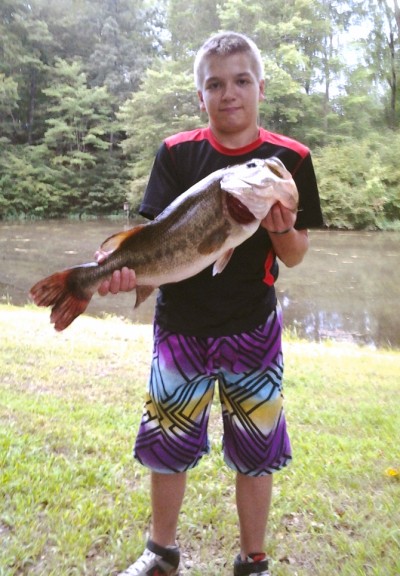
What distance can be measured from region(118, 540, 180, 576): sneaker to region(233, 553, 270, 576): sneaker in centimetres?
27

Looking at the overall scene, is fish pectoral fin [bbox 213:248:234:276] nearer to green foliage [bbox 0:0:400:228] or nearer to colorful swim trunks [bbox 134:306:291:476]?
colorful swim trunks [bbox 134:306:291:476]

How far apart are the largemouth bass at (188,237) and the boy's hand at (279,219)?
0.10ft

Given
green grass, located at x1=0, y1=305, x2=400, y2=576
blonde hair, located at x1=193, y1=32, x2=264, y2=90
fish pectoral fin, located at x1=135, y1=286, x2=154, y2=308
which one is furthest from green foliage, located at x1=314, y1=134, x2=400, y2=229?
fish pectoral fin, located at x1=135, y1=286, x2=154, y2=308

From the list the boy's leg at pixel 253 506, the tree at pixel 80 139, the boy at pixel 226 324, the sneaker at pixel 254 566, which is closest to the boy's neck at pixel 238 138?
the boy at pixel 226 324

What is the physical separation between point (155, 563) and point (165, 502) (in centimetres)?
27

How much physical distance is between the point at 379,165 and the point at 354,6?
926 cm

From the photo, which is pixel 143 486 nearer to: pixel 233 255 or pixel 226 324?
pixel 226 324

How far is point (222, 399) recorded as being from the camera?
6.59 ft

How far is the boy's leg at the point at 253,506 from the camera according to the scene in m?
1.99

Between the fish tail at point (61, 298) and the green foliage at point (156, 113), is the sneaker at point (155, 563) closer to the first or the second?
the fish tail at point (61, 298)

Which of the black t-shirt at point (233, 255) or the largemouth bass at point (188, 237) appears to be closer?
the largemouth bass at point (188, 237)

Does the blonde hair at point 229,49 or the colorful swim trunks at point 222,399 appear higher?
the blonde hair at point 229,49

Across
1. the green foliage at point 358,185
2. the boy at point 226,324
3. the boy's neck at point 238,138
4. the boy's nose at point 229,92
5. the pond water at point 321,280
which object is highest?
the boy's nose at point 229,92

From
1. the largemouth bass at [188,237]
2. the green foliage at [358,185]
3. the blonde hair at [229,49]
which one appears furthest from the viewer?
the green foliage at [358,185]
